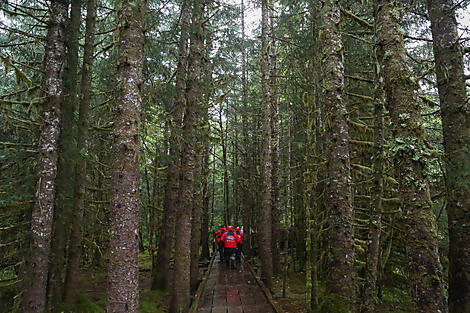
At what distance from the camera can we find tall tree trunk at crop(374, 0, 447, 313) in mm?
3531

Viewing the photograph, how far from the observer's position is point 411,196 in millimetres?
3848

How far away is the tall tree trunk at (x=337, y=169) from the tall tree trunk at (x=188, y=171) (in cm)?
318

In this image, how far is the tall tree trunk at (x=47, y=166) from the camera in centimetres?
572

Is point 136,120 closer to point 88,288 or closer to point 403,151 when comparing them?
point 403,151

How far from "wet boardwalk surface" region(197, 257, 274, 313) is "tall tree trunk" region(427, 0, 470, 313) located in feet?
14.8

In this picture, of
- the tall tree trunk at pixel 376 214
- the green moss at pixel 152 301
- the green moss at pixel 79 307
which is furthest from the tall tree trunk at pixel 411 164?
the green moss at pixel 152 301

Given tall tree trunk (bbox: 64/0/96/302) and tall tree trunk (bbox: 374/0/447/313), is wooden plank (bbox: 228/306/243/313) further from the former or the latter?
tall tree trunk (bbox: 374/0/447/313)

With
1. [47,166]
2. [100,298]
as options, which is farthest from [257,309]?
[47,166]

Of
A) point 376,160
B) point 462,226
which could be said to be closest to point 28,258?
point 376,160

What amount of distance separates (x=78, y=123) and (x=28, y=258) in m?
3.23

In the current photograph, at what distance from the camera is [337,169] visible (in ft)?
18.1

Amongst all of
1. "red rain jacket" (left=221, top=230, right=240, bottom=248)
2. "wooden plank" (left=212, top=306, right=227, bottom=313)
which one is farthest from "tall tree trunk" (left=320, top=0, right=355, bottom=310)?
"red rain jacket" (left=221, top=230, right=240, bottom=248)

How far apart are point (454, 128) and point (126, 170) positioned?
206 inches

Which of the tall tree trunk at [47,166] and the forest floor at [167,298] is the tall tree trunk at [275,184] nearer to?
the forest floor at [167,298]
